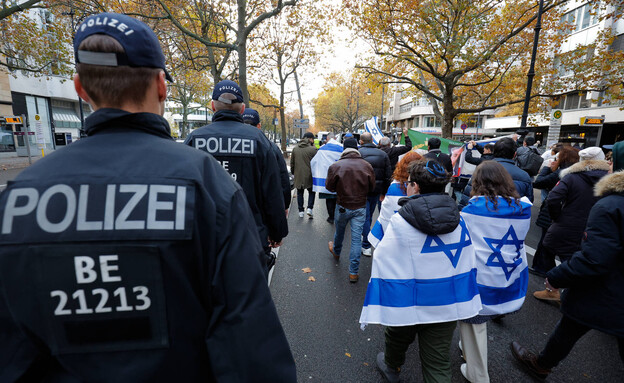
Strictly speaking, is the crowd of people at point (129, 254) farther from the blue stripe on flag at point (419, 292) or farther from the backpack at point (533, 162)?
the backpack at point (533, 162)

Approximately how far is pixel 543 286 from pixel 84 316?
5.41 metres

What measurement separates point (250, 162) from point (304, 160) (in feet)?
16.8

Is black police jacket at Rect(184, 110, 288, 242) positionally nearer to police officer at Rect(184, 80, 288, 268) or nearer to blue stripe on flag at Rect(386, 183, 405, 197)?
police officer at Rect(184, 80, 288, 268)

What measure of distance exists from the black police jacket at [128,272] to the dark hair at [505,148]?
4238mm

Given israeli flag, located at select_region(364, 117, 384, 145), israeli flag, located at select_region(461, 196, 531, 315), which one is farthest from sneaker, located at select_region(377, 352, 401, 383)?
israeli flag, located at select_region(364, 117, 384, 145)

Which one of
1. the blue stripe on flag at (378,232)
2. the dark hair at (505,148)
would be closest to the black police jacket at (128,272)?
the blue stripe on flag at (378,232)

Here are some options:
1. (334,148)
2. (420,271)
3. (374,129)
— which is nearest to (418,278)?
(420,271)

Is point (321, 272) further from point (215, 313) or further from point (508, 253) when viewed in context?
point (215, 313)

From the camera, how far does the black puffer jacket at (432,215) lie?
216 centimetres

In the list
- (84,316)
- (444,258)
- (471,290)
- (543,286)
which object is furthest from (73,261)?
(543,286)

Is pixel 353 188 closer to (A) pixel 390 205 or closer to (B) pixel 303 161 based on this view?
(A) pixel 390 205

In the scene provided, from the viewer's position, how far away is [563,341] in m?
2.50

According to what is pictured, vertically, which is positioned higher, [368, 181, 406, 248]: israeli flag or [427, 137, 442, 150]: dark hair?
[427, 137, 442, 150]: dark hair

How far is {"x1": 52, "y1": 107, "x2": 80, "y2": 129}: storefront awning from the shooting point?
33.4 metres
